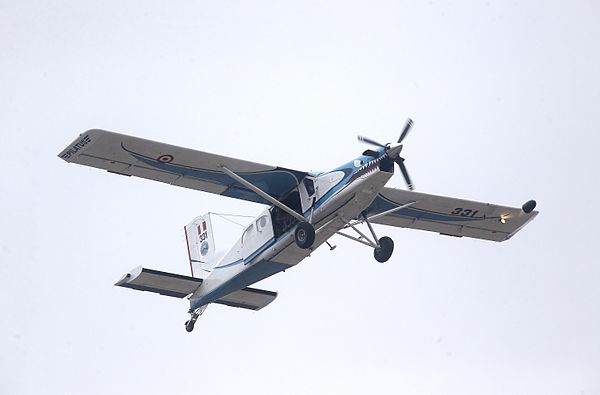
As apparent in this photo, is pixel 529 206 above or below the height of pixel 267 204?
below

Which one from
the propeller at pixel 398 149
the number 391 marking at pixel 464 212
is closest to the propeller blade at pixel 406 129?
the propeller at pixel 398 149

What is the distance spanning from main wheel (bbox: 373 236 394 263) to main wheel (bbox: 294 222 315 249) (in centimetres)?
198

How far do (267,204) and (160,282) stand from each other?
3.25 metres

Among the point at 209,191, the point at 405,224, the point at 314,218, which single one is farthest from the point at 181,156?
the point at 405,224

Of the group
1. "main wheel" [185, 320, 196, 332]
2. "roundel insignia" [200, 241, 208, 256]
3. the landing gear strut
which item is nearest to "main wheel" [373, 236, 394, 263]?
the landing gear strut

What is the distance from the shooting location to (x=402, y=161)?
96.7ft

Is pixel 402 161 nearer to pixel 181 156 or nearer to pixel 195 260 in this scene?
pixel 181 156

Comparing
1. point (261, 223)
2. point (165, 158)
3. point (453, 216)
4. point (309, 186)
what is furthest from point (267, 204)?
point (453, 216)

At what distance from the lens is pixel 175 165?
31000 millimetres

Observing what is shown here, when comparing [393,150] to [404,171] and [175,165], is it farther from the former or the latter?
[175,165]

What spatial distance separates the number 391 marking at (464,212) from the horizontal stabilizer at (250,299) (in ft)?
17.1

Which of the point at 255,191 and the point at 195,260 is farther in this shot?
the point at 195,260

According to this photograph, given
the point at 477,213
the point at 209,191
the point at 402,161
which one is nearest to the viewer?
the point at 402,161

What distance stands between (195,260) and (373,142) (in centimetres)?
753
